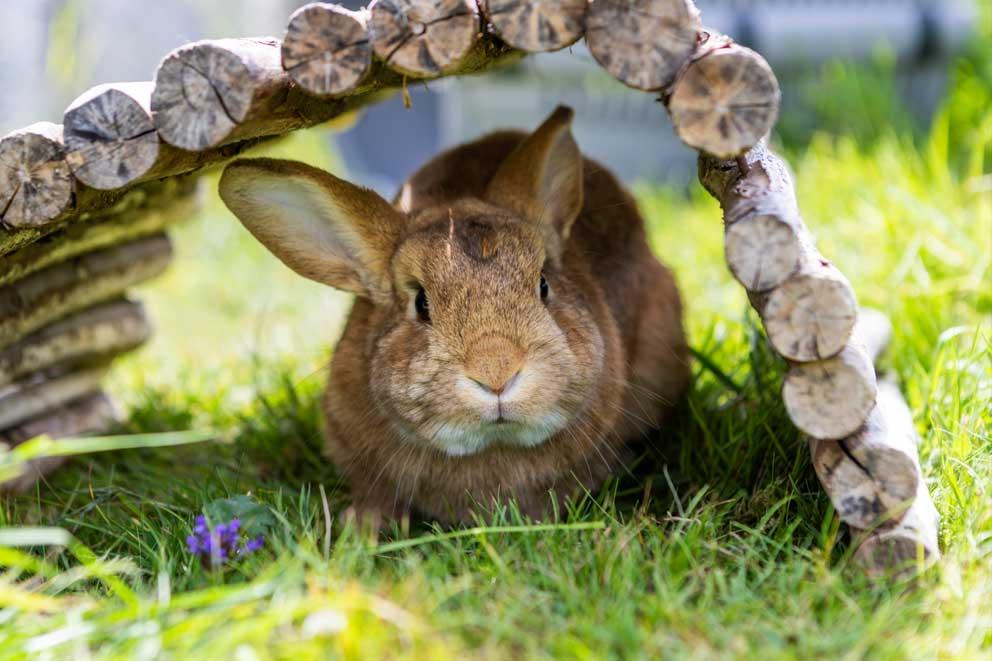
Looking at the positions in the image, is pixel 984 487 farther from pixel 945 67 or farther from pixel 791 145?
pixel 945 67

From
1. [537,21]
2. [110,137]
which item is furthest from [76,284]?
[537,21]

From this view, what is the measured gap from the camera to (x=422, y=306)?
10.3 feet

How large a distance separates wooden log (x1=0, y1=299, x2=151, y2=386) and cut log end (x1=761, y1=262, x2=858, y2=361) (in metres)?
2.44

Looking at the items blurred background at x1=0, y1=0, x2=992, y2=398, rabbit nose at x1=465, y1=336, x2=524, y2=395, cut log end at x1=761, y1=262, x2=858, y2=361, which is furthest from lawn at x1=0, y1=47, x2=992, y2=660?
cut log end at x1=761, y1=262, x2=858, y2=361

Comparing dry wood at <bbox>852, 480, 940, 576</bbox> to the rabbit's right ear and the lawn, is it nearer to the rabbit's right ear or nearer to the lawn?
the lawn

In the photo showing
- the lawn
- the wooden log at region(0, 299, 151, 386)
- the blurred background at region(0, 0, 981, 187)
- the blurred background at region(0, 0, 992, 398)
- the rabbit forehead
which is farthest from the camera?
the blurred background at region(0, 0, 981, 187)

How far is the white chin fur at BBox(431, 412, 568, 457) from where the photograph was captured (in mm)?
2930

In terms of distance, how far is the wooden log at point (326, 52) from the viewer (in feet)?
8.71

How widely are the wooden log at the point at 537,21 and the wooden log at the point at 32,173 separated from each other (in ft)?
3.55

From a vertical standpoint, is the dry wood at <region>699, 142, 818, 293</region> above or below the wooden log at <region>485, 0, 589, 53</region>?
below

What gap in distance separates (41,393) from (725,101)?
2.61 meters

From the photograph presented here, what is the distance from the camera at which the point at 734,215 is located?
2674 mm

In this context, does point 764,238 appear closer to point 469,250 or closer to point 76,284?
point 469,250

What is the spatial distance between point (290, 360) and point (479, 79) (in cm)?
277
